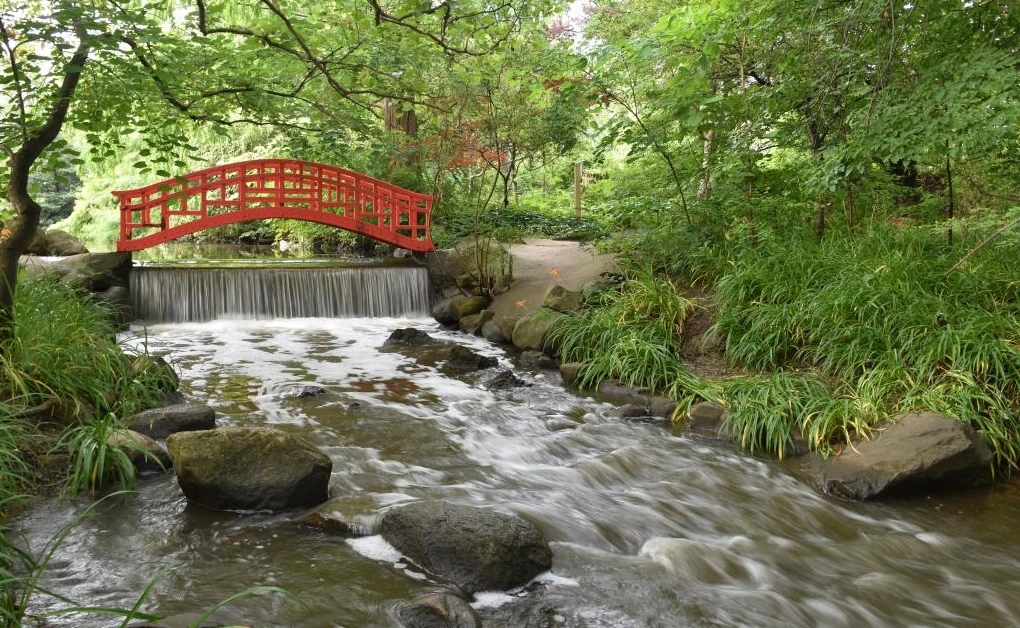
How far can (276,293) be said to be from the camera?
39.7ft

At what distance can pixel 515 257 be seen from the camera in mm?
12172

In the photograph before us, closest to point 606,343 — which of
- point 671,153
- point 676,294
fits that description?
point 676,294

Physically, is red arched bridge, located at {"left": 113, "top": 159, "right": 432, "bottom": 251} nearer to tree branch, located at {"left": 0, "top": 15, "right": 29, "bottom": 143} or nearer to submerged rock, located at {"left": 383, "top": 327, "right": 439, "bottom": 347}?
submerged rock, located at {"left": 383, "top": 327, "right": 439, "bottom": 347}

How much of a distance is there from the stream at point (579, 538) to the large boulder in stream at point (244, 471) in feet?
0.37

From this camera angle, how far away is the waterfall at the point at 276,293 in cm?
1165

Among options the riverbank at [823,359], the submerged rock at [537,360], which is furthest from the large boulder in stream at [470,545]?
the submerged rock at [537,360]

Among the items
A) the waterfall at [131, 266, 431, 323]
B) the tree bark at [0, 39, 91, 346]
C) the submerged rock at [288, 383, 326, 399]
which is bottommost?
the submerged rock at [288, 383, 326, 399]

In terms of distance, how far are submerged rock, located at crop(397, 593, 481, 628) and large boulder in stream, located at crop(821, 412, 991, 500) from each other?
308cm

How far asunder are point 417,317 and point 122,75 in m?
8.29

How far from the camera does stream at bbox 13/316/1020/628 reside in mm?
3377

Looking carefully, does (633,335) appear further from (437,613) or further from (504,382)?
(437,613)

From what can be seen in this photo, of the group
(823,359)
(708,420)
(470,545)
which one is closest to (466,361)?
(708,420)

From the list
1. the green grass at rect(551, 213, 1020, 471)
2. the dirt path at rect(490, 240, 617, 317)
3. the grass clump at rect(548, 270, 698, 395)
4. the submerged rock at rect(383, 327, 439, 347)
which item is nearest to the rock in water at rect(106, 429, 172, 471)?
the grass clump at rect(548, 270, 698, 395)

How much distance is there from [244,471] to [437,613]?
5.65ft
